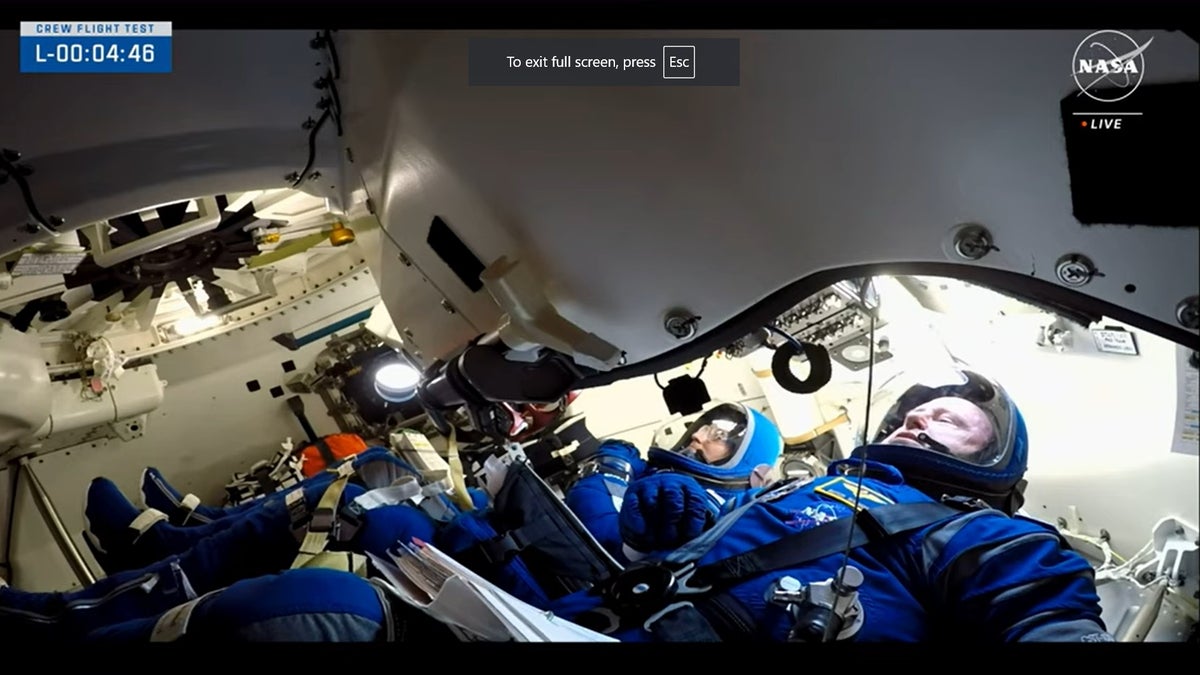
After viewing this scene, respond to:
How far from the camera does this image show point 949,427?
7.18 ft

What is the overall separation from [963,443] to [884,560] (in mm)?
532

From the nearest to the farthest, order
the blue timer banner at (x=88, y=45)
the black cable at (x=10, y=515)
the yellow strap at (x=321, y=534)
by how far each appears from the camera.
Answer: the blue timer banner at (x=88, y=45)
the black cable at (x=10, y=515)
the yellow strap at (x=321, y=534)

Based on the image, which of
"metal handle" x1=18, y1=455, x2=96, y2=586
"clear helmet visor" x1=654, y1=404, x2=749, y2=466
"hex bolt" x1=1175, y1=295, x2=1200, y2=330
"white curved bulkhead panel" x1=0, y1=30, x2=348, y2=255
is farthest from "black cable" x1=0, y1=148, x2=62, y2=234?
"clear helmet visor" x1=654, y1=404, x2=749, y2=466

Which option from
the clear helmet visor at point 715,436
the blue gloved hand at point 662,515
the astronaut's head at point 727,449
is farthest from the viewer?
the clear helmet visor at point 715,436

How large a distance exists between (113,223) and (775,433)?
2.28 m

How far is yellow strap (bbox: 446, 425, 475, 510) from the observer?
7.98ft

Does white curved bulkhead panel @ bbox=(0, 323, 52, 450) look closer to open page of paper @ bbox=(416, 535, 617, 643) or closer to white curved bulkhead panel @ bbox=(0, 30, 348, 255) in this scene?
white curved bulkhead panel @ bbox=(0, 30, 348, 255)

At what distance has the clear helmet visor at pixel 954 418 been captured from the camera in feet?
6.74

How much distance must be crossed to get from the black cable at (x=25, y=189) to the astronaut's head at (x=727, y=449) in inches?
73.7

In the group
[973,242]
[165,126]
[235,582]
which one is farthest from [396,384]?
[973,242]

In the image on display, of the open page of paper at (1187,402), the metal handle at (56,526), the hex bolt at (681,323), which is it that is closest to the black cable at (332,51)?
the hex bolt at (681,323)

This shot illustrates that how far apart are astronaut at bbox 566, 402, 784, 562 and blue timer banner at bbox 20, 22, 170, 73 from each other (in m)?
1.66

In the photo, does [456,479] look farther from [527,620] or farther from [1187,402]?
[1187,402]

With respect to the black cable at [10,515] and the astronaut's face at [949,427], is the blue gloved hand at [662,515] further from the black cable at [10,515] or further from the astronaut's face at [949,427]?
the black cable at [10,515]
